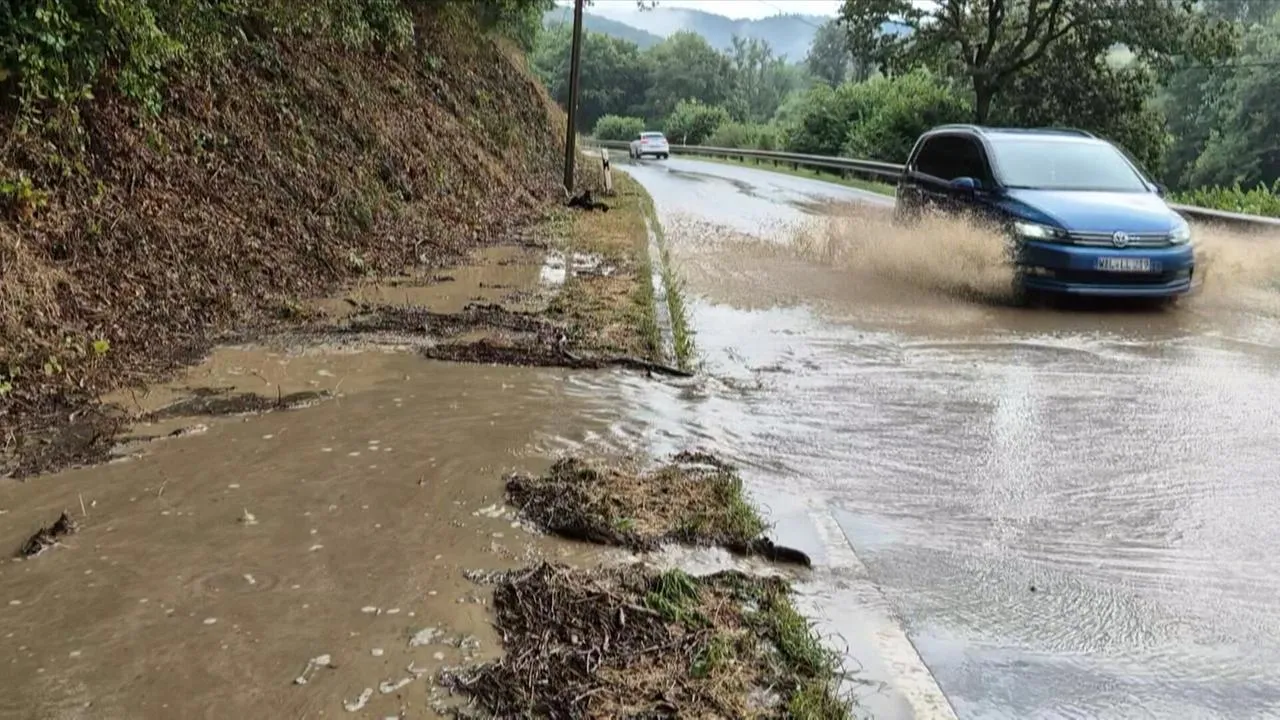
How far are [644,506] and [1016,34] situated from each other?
125 feet

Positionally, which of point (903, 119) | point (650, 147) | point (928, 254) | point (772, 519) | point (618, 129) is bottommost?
point (618, 129)

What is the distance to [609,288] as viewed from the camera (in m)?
10.4

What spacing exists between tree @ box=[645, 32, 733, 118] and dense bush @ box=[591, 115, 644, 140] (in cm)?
2295

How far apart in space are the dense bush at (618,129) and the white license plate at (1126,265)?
298 ft

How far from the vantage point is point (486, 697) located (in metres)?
3.13

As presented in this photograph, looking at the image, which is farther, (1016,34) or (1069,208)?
(1016,34)

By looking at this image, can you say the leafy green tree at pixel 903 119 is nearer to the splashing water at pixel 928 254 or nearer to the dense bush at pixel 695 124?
the splashing water at pixel 928 254

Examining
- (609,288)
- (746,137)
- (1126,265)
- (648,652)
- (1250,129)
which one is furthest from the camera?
(746,137)

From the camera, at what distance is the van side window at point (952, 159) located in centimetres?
1163

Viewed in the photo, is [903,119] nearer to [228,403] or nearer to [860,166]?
[860,166]

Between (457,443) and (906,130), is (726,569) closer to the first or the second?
(457,443)

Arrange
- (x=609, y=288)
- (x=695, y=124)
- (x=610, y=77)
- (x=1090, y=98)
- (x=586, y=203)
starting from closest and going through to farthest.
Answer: (x=609, y=288), (x=586, y=203), (x=1090, y=98), (x=695, y=124), (x=610, y=77)

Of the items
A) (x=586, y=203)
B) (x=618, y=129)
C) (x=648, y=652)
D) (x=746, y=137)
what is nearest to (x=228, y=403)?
(x=648, y=652)

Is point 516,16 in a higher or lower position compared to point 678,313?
higher
